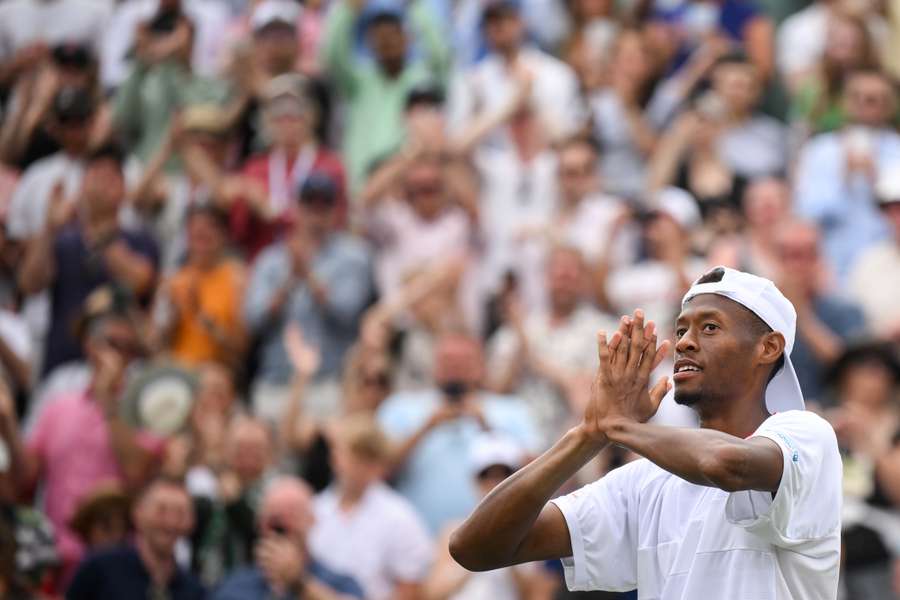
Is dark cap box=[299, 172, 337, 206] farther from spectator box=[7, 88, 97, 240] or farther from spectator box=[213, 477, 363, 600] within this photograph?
spectator box=[213, 477, 363, 600]

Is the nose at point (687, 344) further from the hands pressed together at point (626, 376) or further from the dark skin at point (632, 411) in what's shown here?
Result: the hands pressed together at point (626, 376)

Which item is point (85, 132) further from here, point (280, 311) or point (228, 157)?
point (280, 311)

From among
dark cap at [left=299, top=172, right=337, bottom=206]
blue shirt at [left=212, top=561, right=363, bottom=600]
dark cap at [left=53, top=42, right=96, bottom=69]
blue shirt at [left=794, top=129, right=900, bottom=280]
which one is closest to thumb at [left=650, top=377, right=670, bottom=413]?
blue shirt at [left=212, top=561, right=363, bottom=600]

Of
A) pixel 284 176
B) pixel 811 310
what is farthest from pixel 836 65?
pixel 284 176

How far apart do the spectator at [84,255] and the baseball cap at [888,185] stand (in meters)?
4.59

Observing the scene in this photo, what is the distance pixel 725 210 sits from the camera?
36.6 feet

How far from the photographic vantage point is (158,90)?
13.3 meters

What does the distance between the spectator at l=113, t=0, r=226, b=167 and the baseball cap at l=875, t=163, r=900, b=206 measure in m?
4.79

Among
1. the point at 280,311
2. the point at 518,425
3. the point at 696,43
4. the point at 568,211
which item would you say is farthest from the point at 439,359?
the point at 696,43

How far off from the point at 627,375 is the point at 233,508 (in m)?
4.84

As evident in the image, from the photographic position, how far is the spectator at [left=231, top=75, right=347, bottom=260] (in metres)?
11.8

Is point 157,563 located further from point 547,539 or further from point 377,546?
point 547,539

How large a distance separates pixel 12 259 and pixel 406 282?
274 cm

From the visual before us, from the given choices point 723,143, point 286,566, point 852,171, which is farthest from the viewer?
point 723,143
